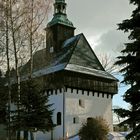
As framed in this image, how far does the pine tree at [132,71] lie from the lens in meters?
15.5

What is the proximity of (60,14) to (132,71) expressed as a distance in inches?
1157

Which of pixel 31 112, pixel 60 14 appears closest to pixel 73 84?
pixel 60 14

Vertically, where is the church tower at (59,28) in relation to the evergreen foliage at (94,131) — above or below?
above

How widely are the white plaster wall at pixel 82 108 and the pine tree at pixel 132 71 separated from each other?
2145 cm

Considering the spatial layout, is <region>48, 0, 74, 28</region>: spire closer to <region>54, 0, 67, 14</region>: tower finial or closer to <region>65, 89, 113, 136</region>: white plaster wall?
<region>54, 0, 67, 14</region>: tower finial

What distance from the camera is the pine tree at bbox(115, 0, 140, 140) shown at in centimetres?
1555

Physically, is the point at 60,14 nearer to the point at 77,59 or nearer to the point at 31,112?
the point at 77,59

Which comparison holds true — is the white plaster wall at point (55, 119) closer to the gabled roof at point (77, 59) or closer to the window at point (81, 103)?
the window at point (81, 103)

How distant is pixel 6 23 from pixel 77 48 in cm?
1709

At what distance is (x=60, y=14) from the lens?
44.5 m

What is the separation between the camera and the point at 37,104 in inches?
1120

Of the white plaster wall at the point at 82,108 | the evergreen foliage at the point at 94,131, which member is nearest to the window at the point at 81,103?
the white plaster wall at the point at 82,108

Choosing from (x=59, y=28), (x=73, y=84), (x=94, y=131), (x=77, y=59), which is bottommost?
(x=94, y=131)

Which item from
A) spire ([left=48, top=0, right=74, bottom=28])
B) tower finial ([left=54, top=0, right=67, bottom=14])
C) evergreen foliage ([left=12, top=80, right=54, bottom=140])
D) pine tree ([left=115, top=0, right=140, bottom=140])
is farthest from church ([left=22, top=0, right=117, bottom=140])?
pine tree ([left=115, top=0, right=140, bottom=140])
